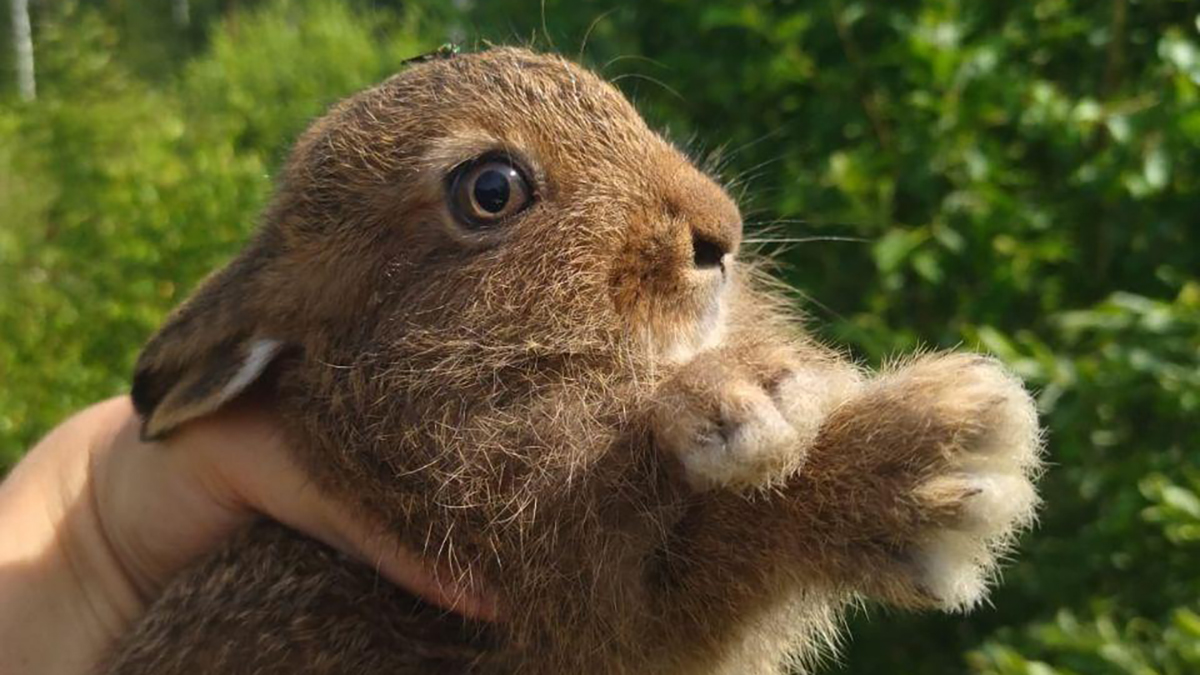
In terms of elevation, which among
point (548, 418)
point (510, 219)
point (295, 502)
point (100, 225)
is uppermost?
point (510, 219)

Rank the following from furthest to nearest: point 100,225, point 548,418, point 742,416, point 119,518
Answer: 1. point 100,225
2. point 119,518
3. point 548,418
4. point 742,416

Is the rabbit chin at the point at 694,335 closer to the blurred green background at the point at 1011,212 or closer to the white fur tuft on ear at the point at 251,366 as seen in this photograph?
the white fur tuft on ear at the point at 251,366

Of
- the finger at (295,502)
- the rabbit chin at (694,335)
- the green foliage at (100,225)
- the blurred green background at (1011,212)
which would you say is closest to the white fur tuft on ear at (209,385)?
the finger at (295,502)

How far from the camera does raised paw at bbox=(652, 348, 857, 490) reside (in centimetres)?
181

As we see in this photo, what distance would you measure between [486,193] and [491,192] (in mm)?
12

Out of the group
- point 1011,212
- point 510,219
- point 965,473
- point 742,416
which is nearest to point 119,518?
point 510,219

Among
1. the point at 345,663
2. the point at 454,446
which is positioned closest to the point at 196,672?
the point at 345,663

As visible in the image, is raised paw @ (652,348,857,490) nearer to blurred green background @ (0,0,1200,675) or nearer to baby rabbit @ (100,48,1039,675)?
baby rabbit @ (100,48,1039,675)

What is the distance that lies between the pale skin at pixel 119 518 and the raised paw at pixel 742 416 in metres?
0.85

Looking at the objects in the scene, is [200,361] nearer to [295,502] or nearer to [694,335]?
[295,502]

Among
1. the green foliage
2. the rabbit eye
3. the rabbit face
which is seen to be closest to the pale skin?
the rabbit face

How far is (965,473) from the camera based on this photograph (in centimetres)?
187

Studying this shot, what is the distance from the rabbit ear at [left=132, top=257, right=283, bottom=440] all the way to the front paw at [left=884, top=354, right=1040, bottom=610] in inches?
54.8

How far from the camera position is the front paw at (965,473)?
185 cm
